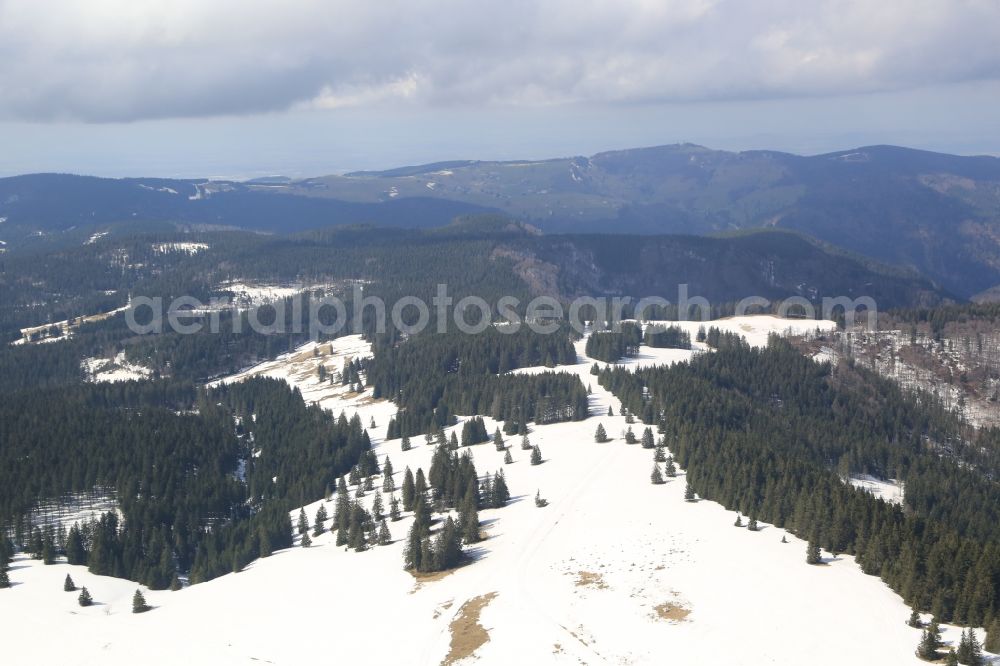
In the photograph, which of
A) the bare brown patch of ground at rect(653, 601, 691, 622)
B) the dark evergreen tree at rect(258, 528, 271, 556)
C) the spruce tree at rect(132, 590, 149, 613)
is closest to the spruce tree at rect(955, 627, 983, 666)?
the bare brown patch of ground at rect(653, 601, 691, 622)

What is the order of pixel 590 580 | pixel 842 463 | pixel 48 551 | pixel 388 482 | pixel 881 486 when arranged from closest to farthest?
pixel 590 580
pixel 48 551
pixel 388 482
pixel 881 486
pixel 842 463

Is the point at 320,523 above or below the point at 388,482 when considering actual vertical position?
below

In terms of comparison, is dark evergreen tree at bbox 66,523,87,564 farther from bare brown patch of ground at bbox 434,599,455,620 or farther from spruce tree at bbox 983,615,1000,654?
spruce tree at bbox 983,615,1000,654

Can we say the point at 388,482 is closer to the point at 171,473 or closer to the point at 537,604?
the point at 171,473

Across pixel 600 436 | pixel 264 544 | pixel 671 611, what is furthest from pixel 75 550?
pixel 671 611

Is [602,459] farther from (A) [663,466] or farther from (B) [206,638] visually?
(B) [206,638]

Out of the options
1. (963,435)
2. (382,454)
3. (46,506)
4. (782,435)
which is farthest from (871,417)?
(46,506)
